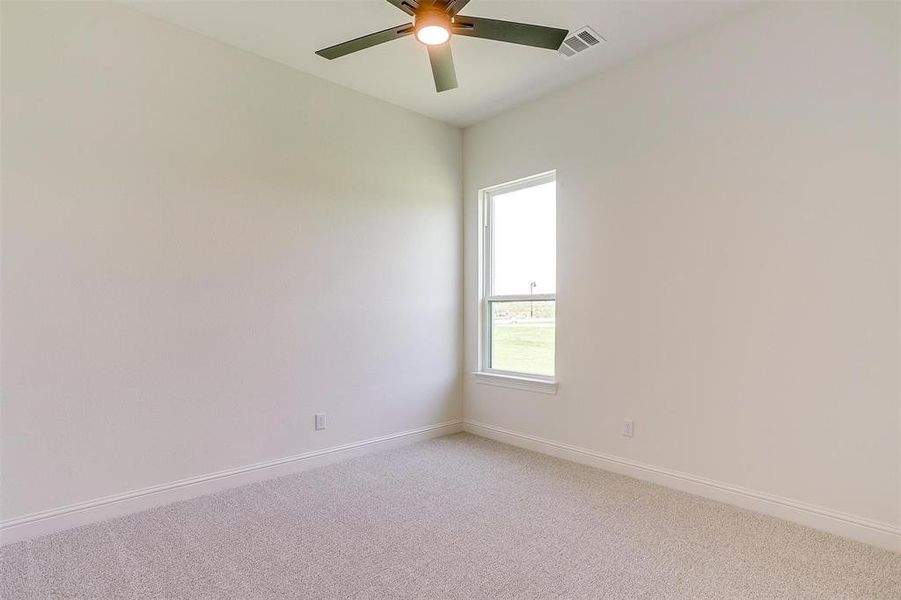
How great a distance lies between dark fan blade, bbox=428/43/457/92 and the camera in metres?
2.34

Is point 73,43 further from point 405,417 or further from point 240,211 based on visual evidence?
point 405,417

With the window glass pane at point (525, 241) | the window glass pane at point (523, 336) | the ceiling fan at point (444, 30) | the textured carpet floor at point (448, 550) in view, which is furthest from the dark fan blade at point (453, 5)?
the textured carpet floor at point (448, 550)

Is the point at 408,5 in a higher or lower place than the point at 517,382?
higher

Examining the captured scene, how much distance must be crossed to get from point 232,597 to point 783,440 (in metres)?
2.76

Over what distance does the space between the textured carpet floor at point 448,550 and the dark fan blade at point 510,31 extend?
7.69 ft

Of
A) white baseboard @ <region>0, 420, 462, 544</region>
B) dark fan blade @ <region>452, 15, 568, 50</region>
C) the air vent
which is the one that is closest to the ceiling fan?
dark fan blade @ <region>452, 15, 568, 50</region>

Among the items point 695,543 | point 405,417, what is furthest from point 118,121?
point 695,543

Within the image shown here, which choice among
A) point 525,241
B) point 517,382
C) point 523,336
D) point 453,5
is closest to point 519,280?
point 525,241

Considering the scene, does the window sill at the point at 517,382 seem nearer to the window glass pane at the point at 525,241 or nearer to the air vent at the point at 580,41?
the window glass pane at the point at 525,241

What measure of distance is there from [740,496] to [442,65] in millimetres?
2849

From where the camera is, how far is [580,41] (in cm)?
301

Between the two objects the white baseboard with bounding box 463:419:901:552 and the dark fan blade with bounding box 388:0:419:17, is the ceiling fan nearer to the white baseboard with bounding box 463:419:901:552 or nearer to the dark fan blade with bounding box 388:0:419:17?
the dark fan blade with bounding box 388:0:419:17

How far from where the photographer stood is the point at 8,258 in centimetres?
236

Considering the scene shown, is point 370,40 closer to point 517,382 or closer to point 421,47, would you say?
point 421,47
